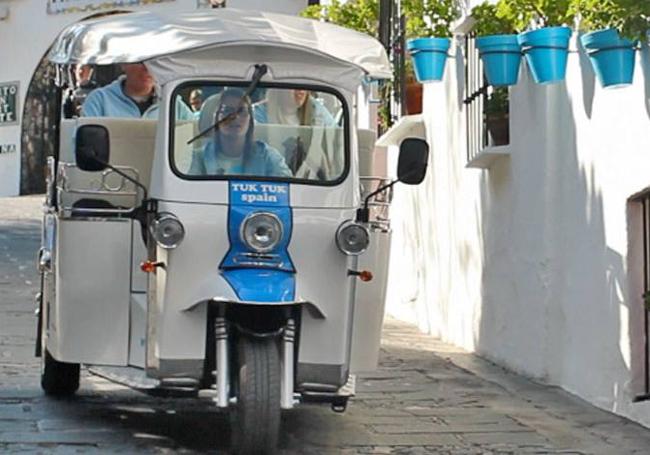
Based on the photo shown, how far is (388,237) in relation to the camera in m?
8.77

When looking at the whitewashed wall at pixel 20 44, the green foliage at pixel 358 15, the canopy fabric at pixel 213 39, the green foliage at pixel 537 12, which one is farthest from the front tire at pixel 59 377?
the whitewashed wall at pixel 20 44

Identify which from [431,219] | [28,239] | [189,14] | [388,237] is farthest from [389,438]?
[28,239]

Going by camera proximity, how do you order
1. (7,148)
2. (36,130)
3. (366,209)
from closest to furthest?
(366,209) → (36,130) → (7,148)

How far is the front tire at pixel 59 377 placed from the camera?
989cm

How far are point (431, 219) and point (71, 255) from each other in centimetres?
690

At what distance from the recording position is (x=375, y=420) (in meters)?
9.60

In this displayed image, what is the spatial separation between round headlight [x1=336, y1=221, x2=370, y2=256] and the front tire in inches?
97.1

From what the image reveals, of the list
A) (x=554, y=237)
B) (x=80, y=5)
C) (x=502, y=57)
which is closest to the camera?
(x=502, y=57)

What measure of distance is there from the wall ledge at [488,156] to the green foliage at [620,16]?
310 centimetres

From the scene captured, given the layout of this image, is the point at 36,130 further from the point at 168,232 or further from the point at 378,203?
the point at 168,232

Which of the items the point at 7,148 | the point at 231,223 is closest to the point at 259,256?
the point at 231,223

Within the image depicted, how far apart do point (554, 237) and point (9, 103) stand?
20.6 metres

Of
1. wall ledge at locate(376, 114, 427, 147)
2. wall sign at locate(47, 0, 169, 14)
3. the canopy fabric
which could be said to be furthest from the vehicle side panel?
wall sign at locate(47, 0, 169, 14)

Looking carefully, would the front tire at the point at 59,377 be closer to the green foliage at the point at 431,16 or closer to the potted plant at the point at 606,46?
the potted plant at the point at 606,46
